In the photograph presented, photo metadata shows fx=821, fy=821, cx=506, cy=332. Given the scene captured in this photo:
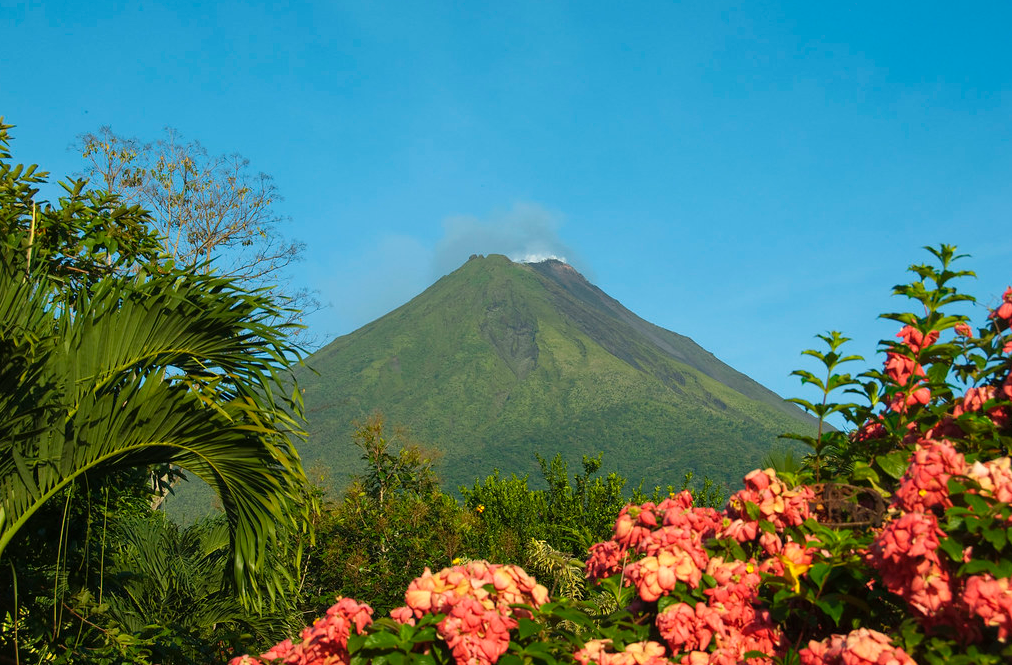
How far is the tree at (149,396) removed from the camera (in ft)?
11.7

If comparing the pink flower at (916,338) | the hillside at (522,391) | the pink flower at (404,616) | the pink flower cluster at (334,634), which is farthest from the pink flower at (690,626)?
the hillside at (522,391)

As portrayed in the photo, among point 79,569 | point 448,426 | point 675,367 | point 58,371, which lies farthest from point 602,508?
point 675,367

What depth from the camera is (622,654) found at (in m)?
2.41

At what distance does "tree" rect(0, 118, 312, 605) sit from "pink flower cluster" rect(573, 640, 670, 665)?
199 cm

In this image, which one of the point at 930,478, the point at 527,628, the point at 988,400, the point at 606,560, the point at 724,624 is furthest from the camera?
the point at 606,560

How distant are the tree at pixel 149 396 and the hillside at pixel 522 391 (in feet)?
229

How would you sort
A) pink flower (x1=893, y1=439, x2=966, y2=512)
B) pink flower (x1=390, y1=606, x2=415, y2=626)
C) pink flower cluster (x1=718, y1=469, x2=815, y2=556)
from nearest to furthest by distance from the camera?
1. pink flower (x1=893, y1=439, x2=966, y2=512)
2. pink flower (x1=390, y1=606, x2=415, y2=626)
3. pink flower cluster (x1=718, y1=469, x2=815, y2=556)

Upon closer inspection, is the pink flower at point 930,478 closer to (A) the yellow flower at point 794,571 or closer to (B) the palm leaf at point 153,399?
(A) the yellow flower at point 794,571

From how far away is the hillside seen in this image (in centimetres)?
8944

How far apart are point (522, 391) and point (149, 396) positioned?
103 m

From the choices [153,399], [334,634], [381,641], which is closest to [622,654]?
[381,641]

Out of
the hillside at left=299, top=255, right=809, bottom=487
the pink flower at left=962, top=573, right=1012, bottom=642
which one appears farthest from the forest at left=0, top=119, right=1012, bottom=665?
the hillside at left=299, top=255, right=809, bottom=487

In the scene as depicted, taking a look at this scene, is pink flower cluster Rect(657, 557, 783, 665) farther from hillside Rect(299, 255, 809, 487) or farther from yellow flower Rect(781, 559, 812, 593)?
hillside Rect(299, 255, 809, 487)

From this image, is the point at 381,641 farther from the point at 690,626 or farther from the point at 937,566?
the point at 937,566
